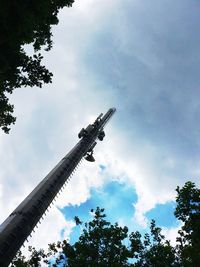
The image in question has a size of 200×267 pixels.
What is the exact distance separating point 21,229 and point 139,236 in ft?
53.8

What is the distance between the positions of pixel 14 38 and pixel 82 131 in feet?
53.7

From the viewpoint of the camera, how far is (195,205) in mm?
15953

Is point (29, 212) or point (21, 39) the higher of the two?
point (21, 39)

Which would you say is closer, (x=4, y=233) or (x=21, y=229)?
(x=4, y=233)

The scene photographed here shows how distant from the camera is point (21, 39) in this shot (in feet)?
42.9

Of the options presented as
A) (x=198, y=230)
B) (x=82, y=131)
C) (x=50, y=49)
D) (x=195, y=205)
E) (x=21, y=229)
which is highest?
(x=82, y=131)

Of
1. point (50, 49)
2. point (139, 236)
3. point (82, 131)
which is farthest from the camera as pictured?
point (82, 131)

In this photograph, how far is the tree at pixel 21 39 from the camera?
1226cm

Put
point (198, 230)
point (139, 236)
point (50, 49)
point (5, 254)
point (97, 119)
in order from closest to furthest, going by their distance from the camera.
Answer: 1. point (5, 254)
2. point (198, 230)
3. point (50, 49)
4. point (139, 236)
5. point (97, 119)

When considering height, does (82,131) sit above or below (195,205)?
above

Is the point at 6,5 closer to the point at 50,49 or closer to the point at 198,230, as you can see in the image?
the point at 50,49

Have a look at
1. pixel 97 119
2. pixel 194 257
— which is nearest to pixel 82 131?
pixel 97 119

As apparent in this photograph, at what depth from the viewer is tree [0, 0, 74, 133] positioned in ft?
40.2

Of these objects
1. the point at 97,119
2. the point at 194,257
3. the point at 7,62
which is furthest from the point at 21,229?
the point at 97,119
